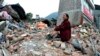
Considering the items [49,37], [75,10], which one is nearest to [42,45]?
[49,37]

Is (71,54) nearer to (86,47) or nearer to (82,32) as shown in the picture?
(86,47)

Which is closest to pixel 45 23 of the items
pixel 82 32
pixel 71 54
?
pixel 82 32

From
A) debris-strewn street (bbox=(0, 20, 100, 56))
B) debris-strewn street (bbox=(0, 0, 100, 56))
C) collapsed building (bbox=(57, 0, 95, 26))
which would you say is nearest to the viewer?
debris-strewn street (bbox=(0, 20, 100, 56))

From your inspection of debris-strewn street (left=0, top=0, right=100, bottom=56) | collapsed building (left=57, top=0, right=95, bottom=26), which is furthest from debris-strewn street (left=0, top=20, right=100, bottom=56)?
collapsed building (left=57, top=0, right=95, bottom=26)

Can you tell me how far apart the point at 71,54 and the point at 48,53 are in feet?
1.89

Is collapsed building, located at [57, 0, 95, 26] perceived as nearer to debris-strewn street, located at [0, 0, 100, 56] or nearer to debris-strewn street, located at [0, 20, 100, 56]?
debris-strewn street, located at [0, 0, 100, 56]

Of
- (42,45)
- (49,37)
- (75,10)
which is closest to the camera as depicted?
(42,45)

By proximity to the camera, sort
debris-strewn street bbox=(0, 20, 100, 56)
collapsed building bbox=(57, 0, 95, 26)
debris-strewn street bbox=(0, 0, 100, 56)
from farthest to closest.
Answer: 1. collapsed building bbox=(57, 0, 95, 26)
2. debris-strewn street bbox=(0, 0, 100, 56)
3. debris-strewn street bbox=(0, 20, 100, 56)

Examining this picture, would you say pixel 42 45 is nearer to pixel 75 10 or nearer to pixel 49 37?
pixel 49 37

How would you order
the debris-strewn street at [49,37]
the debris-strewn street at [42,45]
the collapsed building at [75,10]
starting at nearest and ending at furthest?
the debris-strewn street at [42,45]
the debris-strewn street at [49,37]
the collapsed building at [75,10]

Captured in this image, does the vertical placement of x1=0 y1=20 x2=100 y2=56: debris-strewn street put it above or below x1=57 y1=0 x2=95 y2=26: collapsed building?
below

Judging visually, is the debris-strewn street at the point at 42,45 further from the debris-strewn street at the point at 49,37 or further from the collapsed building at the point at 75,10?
the collapsed building at the point at 75,10

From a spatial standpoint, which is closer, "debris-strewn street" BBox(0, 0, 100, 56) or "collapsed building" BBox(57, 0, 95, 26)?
"debris-strewn street" BBox(0, 0, 100, 56)

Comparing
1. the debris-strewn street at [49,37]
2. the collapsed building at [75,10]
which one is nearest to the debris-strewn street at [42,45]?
the debris-strewn street at [49,37]
